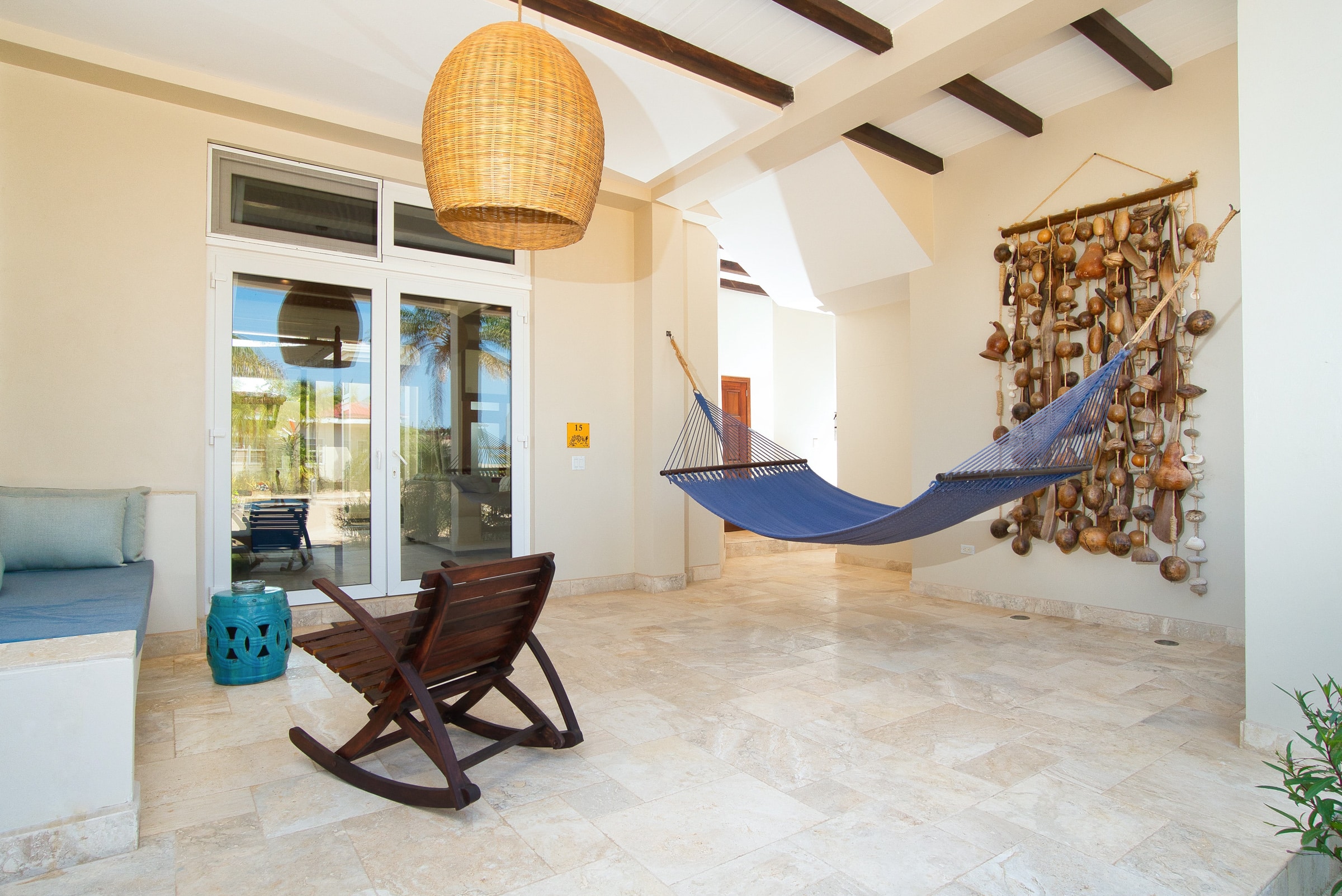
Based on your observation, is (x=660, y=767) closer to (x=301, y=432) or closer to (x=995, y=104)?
(x=301, y=432)

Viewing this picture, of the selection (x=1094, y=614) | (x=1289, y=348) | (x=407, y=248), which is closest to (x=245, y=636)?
(x=407, y=248)

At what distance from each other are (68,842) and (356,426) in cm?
261

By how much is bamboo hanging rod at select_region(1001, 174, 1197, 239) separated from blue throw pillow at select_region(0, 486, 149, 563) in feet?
15.3

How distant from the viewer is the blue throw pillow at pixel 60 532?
113 inches

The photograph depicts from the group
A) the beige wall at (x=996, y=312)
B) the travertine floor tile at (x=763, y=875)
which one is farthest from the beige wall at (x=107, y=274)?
the beige wall at (x=996, y=312)

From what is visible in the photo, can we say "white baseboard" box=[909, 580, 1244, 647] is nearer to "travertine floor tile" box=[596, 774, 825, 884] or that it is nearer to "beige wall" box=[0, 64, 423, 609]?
"travertine floor tile" box=[596, 774, 825, 884]

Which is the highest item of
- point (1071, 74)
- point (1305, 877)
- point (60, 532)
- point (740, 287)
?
point (1071, 74)

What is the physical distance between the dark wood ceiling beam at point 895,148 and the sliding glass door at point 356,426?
234cm

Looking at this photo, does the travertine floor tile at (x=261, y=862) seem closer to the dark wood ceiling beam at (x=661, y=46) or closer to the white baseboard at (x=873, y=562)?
the dark wood ceiling beam at (x=661, y=46)

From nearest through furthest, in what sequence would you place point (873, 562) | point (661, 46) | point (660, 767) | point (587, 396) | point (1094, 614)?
point (660, 767) < point (661, 46) < point (1094, 614) < point (587, 396) < point (873, 562)

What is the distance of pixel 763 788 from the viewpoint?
2.01m

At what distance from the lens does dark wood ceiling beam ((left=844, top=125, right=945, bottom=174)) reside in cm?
433

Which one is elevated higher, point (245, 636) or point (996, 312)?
point (996, 312)

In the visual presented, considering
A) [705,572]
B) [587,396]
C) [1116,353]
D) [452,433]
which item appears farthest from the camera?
[705,572]
